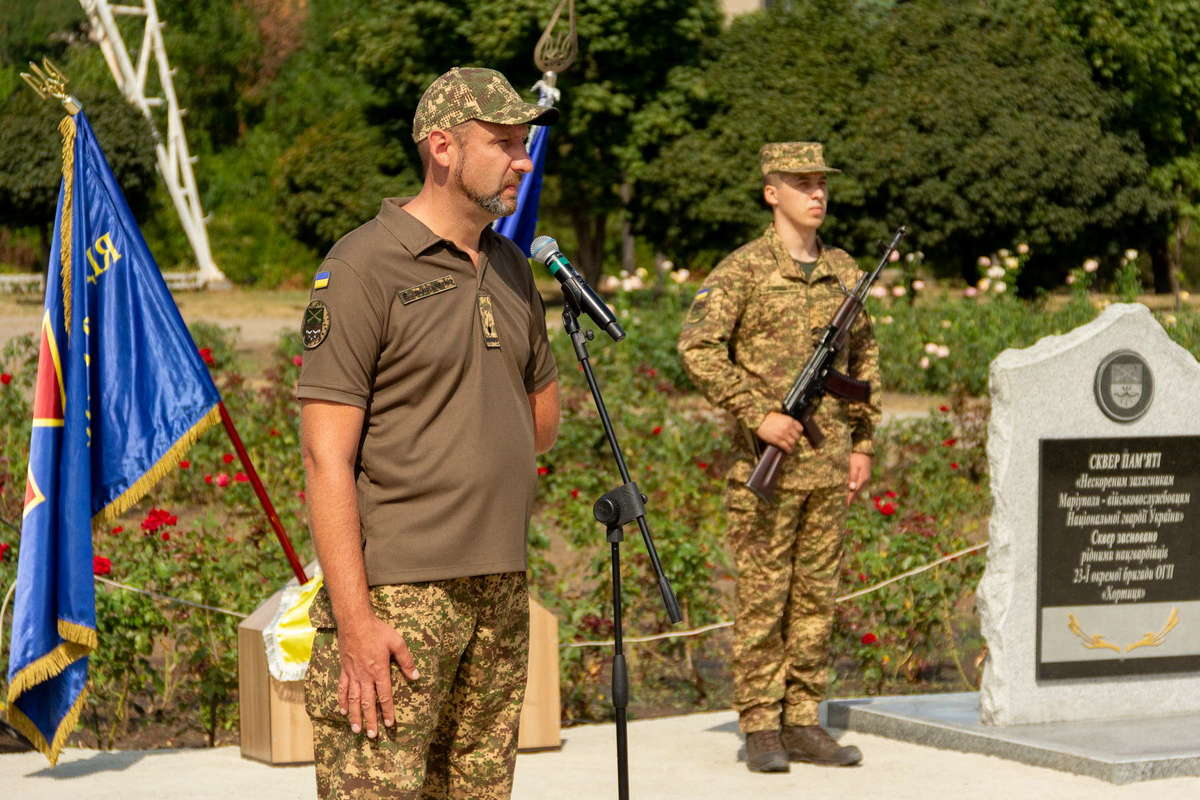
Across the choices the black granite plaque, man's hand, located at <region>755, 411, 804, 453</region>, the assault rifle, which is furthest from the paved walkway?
man's hand, located at <region>755, 411, 804, 453</region>

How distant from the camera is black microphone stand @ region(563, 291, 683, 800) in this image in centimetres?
369

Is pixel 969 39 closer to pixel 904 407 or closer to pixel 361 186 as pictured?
pixel 361 186

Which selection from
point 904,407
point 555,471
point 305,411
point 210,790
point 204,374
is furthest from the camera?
point 904,407

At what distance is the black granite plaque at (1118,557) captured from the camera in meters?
6.24

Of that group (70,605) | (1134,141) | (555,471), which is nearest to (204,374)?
(70,605)

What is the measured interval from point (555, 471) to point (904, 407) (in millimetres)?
6136

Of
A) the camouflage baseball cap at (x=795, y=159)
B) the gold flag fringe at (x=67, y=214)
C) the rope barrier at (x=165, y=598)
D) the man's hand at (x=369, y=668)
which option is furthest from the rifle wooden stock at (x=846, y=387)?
the man's hand at (x=369, y=668)

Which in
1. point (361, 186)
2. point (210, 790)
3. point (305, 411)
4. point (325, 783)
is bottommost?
point (210, 790)

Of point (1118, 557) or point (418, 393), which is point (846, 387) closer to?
point (1118, 557)

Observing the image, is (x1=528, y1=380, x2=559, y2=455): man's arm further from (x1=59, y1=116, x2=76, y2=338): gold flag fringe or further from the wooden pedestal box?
(x1=59, y1=116, x2=76, y2=338): gold flag fringe

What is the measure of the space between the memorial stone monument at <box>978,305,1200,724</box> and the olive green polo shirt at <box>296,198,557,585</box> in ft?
10.3

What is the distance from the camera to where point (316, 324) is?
128 inches

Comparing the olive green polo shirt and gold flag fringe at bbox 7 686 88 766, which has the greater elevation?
the olive green polo shirt

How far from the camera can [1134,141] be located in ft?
94.8
